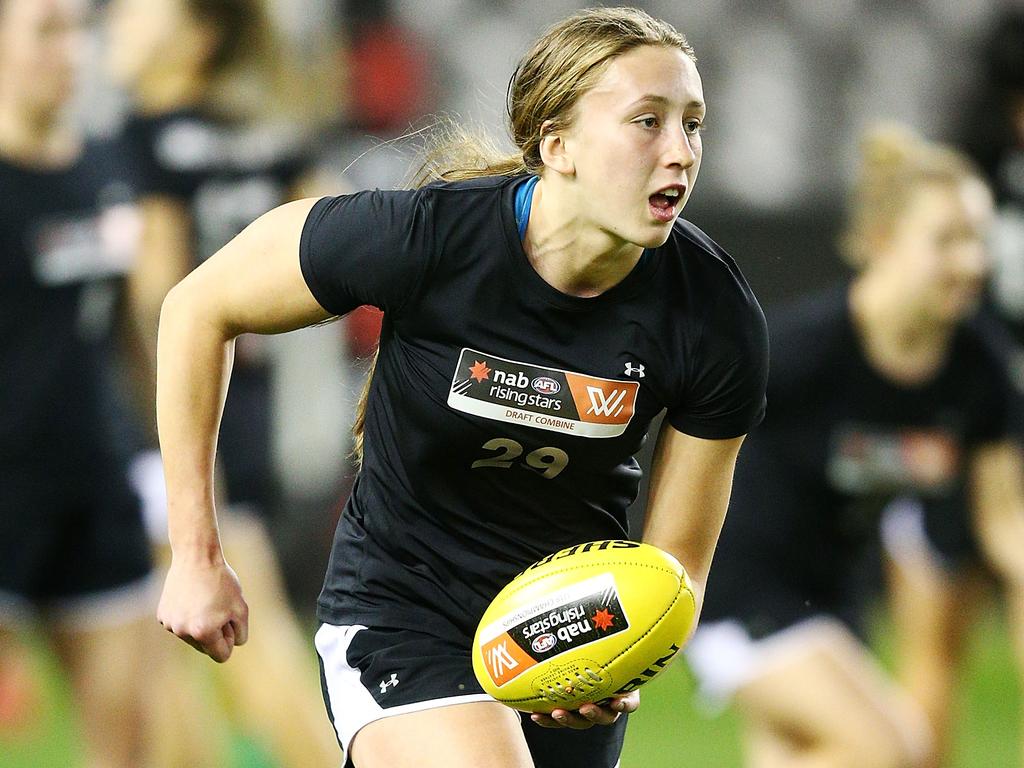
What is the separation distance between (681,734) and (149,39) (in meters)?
3.38

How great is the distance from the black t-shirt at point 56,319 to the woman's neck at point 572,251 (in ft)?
7.69

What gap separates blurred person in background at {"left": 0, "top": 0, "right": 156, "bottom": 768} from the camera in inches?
194

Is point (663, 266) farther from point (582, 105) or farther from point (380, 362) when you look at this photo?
point (380, 362)

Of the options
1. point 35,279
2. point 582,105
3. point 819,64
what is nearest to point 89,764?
point 35,279

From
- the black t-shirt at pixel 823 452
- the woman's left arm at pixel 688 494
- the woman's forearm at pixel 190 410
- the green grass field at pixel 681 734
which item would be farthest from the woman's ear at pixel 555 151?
the green grass field at pixel 681 734

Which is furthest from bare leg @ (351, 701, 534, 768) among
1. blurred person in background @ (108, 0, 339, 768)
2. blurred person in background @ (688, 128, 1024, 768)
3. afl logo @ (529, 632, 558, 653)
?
blurred person in background @ (108, 0, 339, 768)

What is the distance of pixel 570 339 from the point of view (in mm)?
3090

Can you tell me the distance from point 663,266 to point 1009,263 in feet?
15.1

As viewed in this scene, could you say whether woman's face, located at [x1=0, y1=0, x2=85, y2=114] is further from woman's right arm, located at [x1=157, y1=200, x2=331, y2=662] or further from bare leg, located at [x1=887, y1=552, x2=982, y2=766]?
bare leg, located at [x1=887, y1=552, x2=982, y2=766]

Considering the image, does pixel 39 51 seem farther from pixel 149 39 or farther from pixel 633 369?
pixel 633 369

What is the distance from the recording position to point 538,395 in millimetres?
3062

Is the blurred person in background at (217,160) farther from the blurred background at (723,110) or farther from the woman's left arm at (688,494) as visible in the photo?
the woman's left arm at (688,494)

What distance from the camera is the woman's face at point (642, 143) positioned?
2947mm

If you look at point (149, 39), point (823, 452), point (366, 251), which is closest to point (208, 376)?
point (366, 251)
